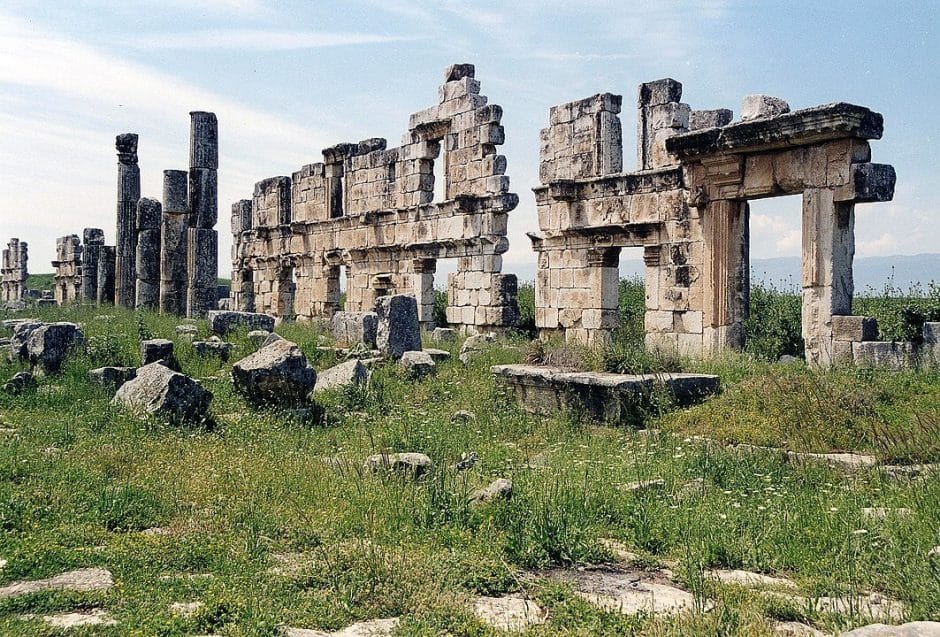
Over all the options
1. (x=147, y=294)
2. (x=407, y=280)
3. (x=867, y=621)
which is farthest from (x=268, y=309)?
(x=867, y=621)

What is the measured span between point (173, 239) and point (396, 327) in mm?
12591

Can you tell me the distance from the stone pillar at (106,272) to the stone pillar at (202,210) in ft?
30.9

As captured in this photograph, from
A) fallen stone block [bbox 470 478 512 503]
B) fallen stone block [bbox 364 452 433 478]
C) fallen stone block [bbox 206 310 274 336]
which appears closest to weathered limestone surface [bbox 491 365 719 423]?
fallen stone block [bbox 364 452 433 478]

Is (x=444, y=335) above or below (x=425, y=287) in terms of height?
below

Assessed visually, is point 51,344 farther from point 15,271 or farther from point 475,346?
point 15,271

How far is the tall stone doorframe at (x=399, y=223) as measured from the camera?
60.2ft

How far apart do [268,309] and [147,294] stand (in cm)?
359

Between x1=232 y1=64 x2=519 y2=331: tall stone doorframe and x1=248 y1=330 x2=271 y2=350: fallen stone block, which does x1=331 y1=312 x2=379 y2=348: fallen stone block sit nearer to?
x1=248 y1=330 x2=271 y2=350: fallen stone block

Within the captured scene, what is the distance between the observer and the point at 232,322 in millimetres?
16797

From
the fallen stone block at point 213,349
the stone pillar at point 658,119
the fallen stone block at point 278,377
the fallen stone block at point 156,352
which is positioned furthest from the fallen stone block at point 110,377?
the stone pillar at point 658,119

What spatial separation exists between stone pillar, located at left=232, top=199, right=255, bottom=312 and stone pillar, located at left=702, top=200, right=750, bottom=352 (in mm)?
17767

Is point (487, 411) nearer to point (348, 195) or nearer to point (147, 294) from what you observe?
point (348, 195)

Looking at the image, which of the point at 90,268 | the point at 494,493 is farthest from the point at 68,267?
the point at 494,493

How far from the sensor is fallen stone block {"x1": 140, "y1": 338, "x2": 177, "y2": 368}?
12.8 metres
